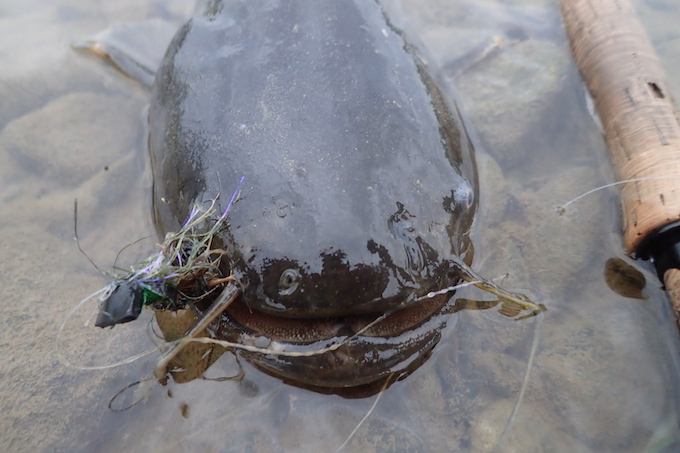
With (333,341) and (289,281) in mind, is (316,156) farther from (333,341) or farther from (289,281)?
(333,341)

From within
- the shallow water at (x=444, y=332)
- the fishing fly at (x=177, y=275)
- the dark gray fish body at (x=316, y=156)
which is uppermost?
the dark gray fish body at (x=316, y=156)

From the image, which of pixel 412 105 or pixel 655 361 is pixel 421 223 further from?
pixel 655 361

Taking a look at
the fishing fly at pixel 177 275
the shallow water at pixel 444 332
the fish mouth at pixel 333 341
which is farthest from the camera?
the shallow water at pixel 444 332

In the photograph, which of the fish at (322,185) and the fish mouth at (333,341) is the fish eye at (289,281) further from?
the fish mouth at (333,341)

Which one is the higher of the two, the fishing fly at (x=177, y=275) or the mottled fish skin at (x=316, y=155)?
the mottled fish skin at (x=316, y=155)

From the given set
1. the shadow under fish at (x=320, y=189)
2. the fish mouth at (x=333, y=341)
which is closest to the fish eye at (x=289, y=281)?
the shadow under fish at (x=320, y=189)

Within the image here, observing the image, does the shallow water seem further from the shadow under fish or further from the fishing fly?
the fishing fly

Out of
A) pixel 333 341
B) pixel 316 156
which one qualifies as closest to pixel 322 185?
pixel 316 156
